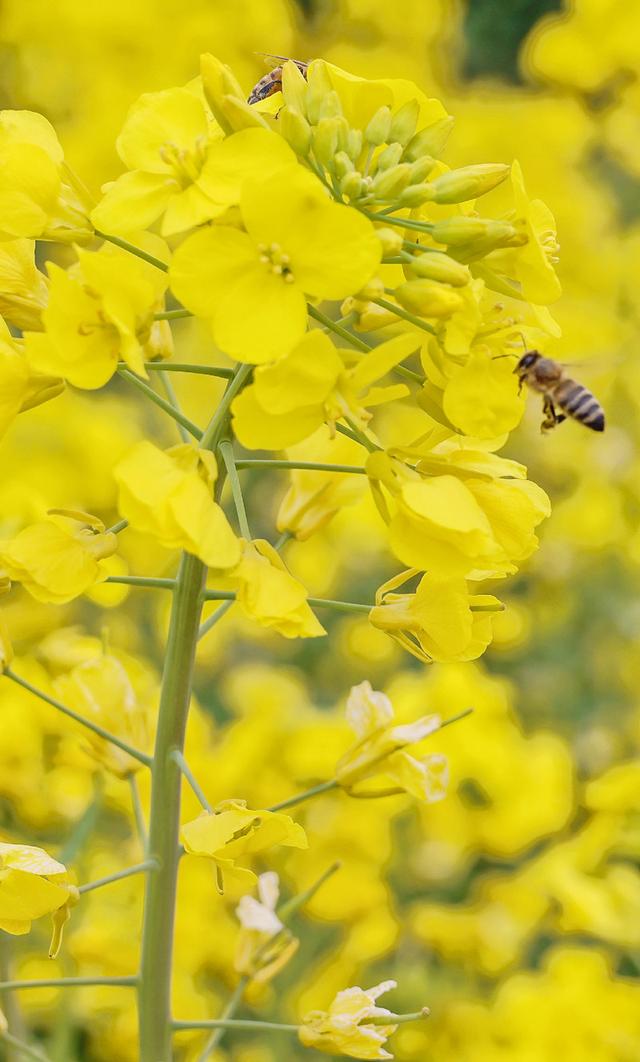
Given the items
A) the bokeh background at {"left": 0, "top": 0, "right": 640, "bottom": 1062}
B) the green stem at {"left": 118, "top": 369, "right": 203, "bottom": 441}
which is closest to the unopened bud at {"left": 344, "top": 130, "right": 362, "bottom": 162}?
the green stem at {"left": 118, "top": 369, "right": 203, "bottom": 441}

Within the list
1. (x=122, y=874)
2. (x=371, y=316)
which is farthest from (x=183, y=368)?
(x=122, y=874)

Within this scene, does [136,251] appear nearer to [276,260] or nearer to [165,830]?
[276,260]

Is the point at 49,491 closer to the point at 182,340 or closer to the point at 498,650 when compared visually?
the point at 182,340

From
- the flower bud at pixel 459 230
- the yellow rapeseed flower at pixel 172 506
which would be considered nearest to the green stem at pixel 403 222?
the flower bud at pixel 459 230

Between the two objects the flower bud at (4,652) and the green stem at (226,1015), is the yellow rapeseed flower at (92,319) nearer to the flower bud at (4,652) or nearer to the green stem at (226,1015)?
the flower bud at (4,652)

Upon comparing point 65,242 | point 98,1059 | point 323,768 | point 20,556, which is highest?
point 65,242

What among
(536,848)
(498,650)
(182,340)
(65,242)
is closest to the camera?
(65,242)

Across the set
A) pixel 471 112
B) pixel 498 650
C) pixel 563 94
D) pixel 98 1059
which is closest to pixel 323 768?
pixel 98 1059

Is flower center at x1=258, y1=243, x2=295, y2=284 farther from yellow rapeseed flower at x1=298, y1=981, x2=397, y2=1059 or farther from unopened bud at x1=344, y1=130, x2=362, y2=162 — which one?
yellow rapeseed flower at x1=298, y1=981, x2=397, y2=1059
